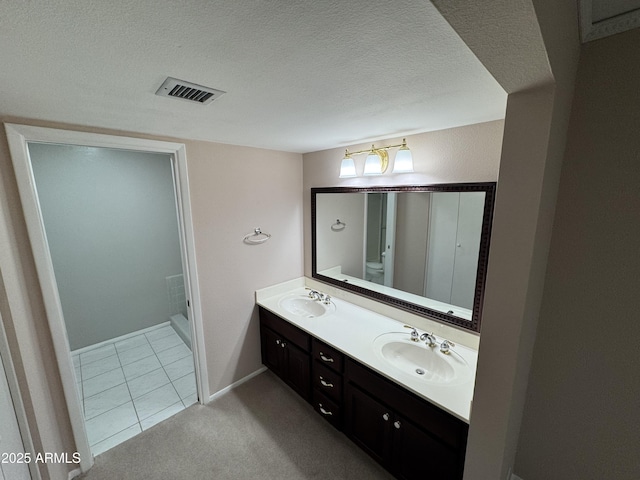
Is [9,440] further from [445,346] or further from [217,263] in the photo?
[445,346]

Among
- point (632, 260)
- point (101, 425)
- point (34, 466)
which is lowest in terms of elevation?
point (101, 425)

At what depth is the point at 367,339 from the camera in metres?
1.84

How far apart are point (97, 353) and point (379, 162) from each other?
3799mm

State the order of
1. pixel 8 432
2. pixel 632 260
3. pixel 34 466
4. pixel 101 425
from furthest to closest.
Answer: pixel 101 425 → pixel 34 466 → pixel 8 432 → pixel 632 260

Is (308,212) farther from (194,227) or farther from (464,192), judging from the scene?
(464,192)

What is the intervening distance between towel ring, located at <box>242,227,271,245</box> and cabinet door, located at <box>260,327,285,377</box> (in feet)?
2.80

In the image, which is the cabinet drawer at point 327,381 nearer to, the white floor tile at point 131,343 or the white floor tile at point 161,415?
the white floor tile at point 161,415

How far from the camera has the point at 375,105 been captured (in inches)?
48.8

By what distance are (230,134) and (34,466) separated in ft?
7.23

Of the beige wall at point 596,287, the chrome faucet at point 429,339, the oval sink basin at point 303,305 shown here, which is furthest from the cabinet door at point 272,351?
the beige wall at point 596,287

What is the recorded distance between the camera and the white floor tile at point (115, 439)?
6.22ft

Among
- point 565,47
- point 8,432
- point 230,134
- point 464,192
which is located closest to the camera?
point 565,47

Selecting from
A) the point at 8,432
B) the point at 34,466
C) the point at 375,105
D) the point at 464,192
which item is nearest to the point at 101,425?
the point at 34,466

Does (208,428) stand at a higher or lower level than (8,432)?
lower
